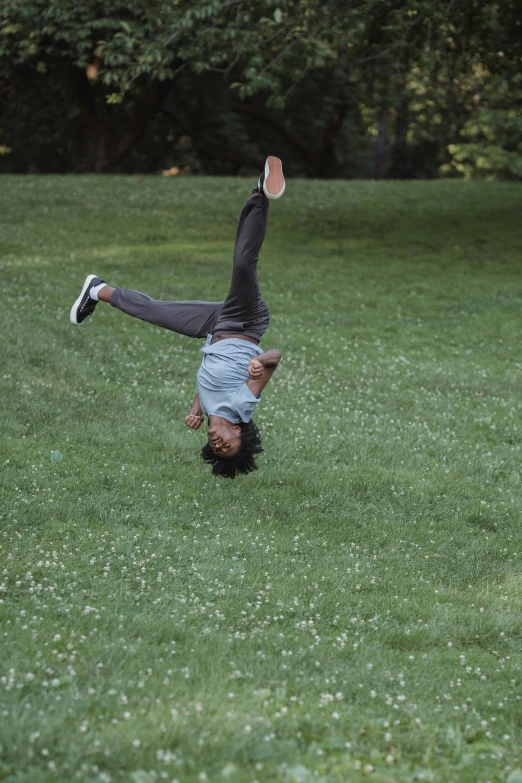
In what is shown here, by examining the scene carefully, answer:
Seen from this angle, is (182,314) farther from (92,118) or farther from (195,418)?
(92,118)

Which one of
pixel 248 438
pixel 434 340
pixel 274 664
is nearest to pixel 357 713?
pixel 274 664

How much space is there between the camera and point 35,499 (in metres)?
8.98

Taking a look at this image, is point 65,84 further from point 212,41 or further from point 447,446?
point 447,446

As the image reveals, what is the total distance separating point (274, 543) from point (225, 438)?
1163mm

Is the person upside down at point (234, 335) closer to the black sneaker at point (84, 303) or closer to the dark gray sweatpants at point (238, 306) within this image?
the dark gray sweatpants at point (238, 306)

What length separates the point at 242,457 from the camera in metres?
8.96

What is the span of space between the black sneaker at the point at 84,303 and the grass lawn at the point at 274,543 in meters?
1.60

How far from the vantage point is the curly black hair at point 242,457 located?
893 centimetres

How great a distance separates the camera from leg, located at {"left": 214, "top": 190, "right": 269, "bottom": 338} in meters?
8.68

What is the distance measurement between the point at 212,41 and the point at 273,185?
39.9ft

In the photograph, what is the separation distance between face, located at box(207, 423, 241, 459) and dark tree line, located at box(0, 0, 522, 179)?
11.3 m

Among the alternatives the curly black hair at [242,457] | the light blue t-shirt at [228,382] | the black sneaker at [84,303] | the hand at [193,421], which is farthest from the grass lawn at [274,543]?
the black sneaker at [84,303]

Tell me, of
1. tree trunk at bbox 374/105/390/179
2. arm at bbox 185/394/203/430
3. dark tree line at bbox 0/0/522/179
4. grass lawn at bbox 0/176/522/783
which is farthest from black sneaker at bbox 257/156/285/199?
tree trunk at bbox 374/105/390/179

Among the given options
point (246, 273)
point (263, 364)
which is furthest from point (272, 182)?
point (263, 364)
